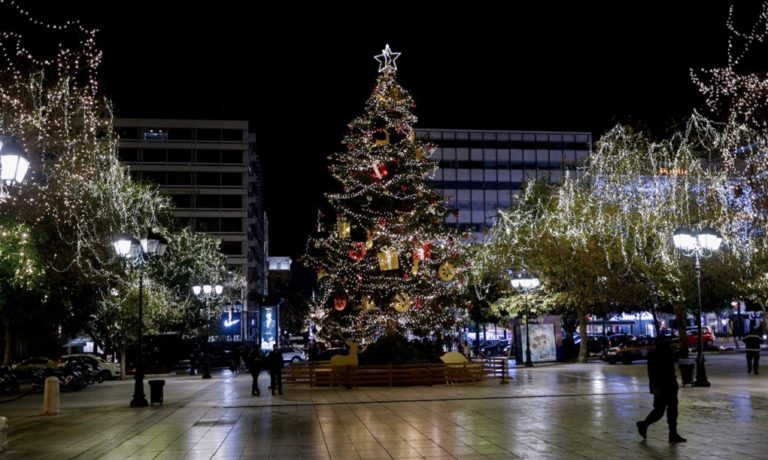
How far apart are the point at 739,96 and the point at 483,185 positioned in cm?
7151

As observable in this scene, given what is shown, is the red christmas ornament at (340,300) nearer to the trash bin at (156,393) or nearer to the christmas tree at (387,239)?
the christmas tree at (387,239)

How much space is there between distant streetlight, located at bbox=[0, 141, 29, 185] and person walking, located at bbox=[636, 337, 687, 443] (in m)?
11.3

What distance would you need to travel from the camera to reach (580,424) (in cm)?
1520

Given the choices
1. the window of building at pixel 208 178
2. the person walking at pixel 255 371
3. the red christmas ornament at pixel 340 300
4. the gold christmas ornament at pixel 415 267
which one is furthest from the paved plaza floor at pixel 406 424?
the window of building at pixel 208 178

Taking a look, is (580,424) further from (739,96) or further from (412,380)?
(739,96)

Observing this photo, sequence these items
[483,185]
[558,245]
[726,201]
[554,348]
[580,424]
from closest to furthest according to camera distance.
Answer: [580,424]
[726,201]
[558,245]
[554,348]
[483,185]

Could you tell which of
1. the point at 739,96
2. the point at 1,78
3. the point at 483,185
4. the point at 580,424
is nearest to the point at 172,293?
the point at 1,78

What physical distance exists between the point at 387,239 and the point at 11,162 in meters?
22.0

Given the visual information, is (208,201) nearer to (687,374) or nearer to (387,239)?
(387,239)

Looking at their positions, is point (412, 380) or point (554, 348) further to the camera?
point (554, 348)

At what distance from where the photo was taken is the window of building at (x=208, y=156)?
88125 mm

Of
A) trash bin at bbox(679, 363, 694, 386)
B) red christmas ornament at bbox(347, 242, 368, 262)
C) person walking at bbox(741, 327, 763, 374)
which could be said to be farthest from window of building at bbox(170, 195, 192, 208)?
trash bin at bbox(679, 363, 694, 386)

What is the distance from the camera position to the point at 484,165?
9944 cm

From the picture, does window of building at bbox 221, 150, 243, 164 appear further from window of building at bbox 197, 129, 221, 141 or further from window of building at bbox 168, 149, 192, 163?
window of building at bbox 168, 149, 192, 163
